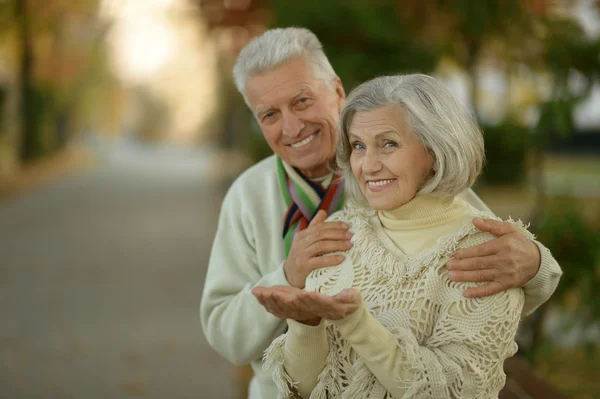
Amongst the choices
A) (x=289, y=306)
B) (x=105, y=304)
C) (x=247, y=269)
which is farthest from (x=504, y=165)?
(x=289, y=306)

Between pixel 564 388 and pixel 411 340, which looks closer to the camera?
pixel 411 340

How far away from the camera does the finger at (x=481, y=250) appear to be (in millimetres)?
2227

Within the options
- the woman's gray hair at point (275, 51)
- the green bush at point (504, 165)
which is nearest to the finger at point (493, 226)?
the woman's gray hair at point (275, 51)

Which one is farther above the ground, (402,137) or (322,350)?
(402,137)

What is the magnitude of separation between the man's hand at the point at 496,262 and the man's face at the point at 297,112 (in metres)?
0.82

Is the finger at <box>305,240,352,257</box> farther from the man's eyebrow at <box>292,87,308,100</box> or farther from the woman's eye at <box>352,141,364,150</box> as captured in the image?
the man's eyebrow at <box>292,87,308,100</box>

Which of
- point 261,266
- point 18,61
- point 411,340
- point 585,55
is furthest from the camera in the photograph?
point 18,61

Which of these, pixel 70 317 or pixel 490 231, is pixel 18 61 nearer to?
pixel 70 317

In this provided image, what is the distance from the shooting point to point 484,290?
2160mm

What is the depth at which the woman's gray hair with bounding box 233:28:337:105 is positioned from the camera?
8.95ft

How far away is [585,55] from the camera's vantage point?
4.73 meters

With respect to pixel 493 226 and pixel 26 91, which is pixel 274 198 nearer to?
pixel 493 226

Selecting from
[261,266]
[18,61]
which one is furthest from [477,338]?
[18,61]

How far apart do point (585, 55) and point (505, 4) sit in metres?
0.99
